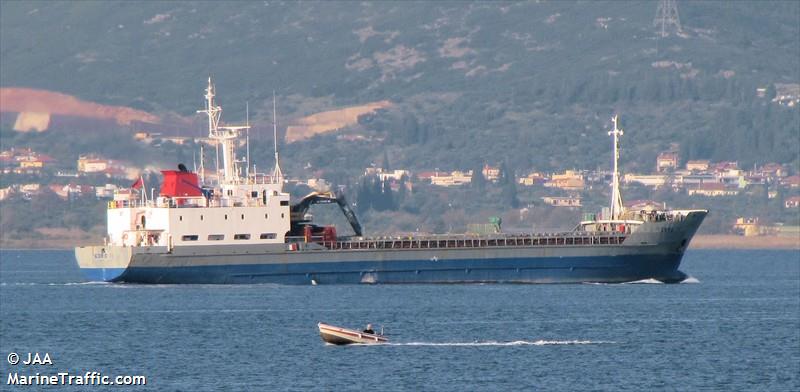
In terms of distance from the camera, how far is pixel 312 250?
91688 mm

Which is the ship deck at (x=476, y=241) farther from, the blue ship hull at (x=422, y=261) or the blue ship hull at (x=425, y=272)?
the blue ship hull at (x=425, y=272)

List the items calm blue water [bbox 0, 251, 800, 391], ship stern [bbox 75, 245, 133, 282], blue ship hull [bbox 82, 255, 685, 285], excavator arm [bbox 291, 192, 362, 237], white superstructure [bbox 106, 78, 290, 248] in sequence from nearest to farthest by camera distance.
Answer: calm blue water [bbox 0, 251, 800, 391] → ship stern [bbox 75, 245, 133, 282] → white superstructure [bbox 106, 78, 290, 248] → blue ship hull [bbox 82, 255, 685, 285] → excavator arm [bbox 291, 192, 362, 237]

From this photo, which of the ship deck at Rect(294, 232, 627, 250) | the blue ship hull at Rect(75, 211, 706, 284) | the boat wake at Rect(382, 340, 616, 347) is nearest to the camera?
the boat wake at Rect(382, 340, 616, 347)

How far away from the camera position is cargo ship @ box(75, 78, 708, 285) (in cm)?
9119

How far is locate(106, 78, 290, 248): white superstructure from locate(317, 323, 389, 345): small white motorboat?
1108 inches

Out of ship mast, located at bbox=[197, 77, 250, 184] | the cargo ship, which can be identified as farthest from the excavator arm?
ship mast, located at bbox=[197, 77, 250, 184]

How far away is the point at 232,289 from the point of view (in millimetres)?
91375

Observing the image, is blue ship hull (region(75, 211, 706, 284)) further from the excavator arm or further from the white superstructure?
the excavator arm

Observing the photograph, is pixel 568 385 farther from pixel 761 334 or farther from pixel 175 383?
pixel 761 334

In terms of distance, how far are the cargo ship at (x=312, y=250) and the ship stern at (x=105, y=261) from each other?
7 centimetres

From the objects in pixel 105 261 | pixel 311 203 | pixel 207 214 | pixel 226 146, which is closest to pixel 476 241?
pixel 311 203

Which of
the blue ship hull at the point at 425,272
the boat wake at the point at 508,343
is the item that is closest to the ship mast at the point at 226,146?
the blue ship hull at the point at 425,272

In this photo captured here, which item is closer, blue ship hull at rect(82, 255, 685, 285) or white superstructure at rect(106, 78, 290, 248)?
white superstructure at rect(106, 78, 290, 248)

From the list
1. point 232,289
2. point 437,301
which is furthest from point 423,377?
point 232,289
